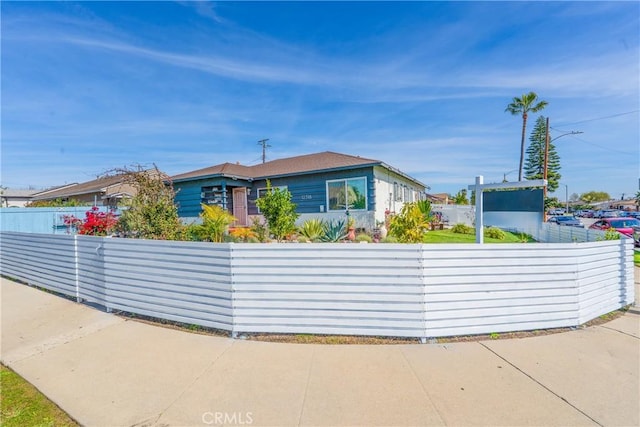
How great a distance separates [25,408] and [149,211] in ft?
14.2

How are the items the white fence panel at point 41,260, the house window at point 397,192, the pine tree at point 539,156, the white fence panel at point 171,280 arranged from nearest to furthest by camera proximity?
1. the white fence panel at point 171,280
2. the white fence panel at point 41,260
3. the house window at point 397,192
4. the pine tree at point 539,156

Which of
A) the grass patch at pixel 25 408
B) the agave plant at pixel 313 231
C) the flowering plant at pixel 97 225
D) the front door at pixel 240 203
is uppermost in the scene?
the front door at pixel 240 203

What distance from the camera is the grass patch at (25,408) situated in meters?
2.33

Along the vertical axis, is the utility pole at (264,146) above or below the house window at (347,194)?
above

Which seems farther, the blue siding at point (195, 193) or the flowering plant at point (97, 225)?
the blue siding at point (195, 193)

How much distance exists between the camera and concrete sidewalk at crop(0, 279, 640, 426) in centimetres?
229

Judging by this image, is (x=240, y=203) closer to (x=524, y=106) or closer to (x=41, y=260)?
(x=41, y=260)

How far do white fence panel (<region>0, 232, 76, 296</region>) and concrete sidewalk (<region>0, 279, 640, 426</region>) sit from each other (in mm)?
1974

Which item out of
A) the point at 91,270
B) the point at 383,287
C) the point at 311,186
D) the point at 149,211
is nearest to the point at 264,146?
the point at 311,186

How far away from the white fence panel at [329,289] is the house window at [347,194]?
27.2 feet

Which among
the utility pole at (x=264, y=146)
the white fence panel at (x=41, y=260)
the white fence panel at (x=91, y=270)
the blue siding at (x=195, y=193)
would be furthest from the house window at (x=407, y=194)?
the utility pole at (x=264, y=146)

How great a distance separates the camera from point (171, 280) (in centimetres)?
416

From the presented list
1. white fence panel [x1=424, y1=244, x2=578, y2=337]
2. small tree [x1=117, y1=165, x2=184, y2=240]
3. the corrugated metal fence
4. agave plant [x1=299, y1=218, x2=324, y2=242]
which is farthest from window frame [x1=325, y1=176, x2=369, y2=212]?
white fence panel [x1=424, y1=244, x2=578, y2=337]

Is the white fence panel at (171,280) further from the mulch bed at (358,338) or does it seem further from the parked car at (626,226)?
the parked car at (626,226)
